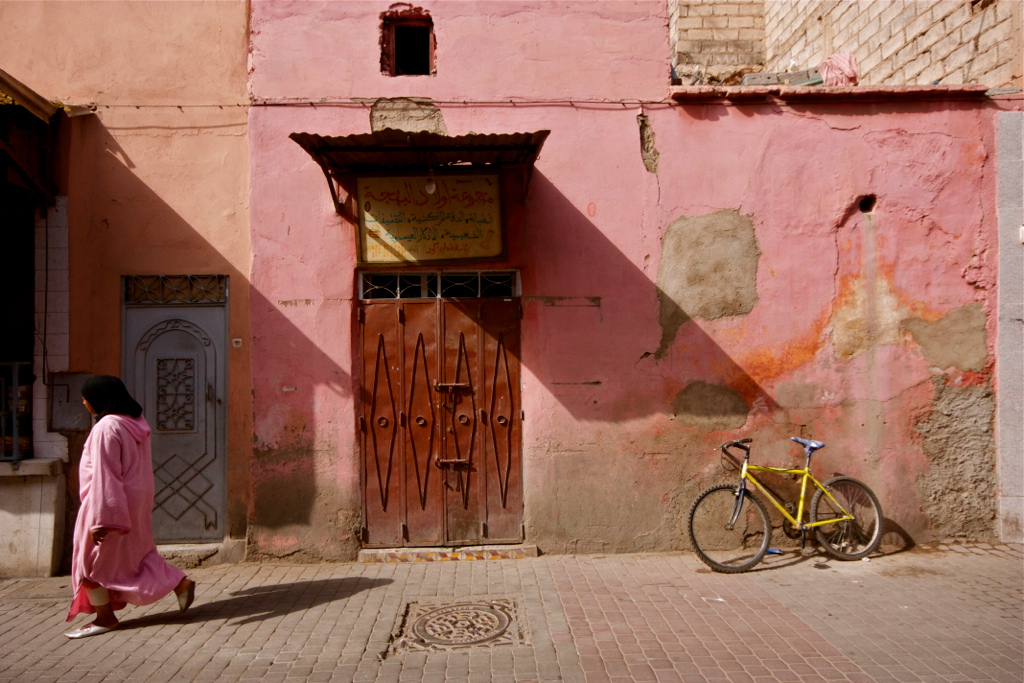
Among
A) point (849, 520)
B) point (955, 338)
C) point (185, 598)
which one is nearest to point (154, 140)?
point (185, 598)

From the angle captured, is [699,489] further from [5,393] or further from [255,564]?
[5,393]

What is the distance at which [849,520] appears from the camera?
5.82 m

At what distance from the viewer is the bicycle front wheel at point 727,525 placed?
18.9 feet

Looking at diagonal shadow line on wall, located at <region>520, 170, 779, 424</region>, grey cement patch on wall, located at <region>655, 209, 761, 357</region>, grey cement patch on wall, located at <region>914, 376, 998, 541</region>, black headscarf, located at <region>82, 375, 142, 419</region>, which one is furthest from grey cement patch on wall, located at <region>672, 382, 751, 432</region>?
black headscarf, located at <region>82, 375, 142, 419</region>

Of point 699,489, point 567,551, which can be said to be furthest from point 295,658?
point 699,489

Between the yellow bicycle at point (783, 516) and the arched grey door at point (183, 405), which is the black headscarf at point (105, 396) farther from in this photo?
the yellow bicycle at point (783, 516)

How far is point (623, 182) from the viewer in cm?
612

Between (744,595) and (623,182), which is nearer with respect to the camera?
(744,595)

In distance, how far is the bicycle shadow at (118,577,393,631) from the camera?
15.3ft

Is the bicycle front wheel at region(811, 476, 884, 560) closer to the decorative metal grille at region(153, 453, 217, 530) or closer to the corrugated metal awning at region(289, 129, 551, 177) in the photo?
the corrugated metal awning at region(289, 129, 551, 177)

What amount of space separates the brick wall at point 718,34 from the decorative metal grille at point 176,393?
805cm

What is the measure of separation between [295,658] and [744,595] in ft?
9.92

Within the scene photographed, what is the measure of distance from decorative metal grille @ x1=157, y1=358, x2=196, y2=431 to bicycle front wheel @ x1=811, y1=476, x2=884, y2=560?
5.27 m

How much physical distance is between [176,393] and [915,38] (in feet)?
25.8
